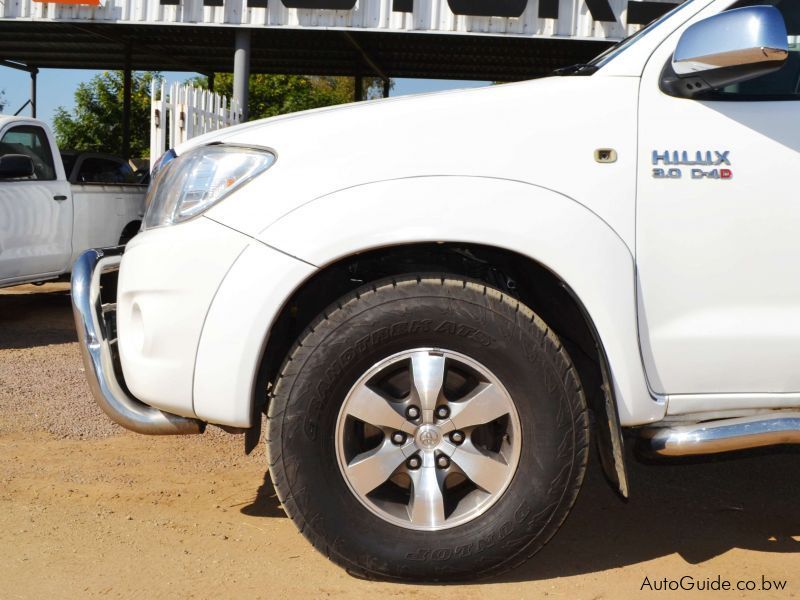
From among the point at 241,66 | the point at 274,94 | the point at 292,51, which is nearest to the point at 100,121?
the point at 274,94

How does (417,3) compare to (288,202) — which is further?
(417,3)

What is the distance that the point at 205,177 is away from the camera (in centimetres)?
293

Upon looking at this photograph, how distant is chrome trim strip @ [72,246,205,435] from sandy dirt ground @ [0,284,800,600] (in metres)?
0.48

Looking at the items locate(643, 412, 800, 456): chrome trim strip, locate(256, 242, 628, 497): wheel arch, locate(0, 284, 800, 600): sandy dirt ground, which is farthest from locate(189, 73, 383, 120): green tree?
locate(643, 412, 800, 456): chrome trim strip

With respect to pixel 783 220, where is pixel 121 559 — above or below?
below

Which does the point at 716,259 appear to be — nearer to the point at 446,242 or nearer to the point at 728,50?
the point at 728,50

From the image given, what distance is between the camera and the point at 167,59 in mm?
21703

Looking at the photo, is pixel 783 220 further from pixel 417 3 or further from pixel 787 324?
pixel 417 3

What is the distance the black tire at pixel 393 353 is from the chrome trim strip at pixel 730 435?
0.27m

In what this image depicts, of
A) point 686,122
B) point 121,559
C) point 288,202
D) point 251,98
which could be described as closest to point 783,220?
point 686,122

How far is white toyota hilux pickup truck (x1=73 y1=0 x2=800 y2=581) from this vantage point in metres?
2.78

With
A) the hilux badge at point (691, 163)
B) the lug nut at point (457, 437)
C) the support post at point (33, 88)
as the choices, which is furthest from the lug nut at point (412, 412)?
the support post at point (33, 88)

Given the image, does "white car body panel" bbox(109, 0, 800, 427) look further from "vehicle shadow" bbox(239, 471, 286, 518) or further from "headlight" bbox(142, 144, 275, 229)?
"vehicle shadow" bbox(239, 471, 286, 518)

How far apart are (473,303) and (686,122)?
86 cm
